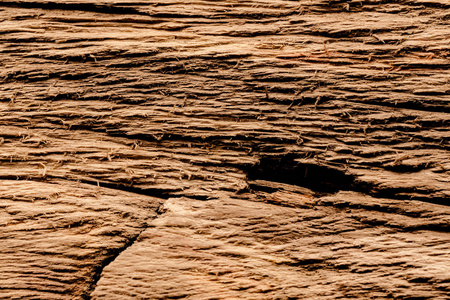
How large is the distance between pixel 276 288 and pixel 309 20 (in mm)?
2230

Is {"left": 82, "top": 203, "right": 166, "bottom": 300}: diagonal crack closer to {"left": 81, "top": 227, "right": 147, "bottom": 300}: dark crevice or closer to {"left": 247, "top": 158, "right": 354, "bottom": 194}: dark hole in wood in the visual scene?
{"left": 81, "top": 227, "right": 147, "bottom": 300}: dark crevice

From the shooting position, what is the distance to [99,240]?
240cm

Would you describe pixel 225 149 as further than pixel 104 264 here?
Answer: Yes

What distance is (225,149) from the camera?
272cm

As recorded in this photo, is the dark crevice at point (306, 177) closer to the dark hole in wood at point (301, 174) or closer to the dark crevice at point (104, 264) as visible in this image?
the dark hole in wood at point (301, 174)

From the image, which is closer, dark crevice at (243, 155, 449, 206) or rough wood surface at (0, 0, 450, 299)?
rough wood surface at (0, 0, 450, 299)

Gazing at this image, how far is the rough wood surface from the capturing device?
7.57 ft

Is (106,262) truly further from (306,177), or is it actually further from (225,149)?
(306,177)

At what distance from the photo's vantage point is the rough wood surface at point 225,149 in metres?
2.31

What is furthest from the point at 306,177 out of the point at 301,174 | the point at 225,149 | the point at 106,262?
the point at 106,262

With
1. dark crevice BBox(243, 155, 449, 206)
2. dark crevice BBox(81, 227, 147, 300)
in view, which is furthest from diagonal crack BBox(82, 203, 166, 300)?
dark crevice BBox(243, 155, 449, 206)

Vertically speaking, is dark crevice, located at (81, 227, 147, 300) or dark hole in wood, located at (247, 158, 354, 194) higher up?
dark hole in wood, located at (247, 158, 354, 194)

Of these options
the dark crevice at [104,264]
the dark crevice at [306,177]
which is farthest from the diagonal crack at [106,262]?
the dark crevice at [306,177]

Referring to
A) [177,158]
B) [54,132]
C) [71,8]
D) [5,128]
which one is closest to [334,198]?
[177,158]
